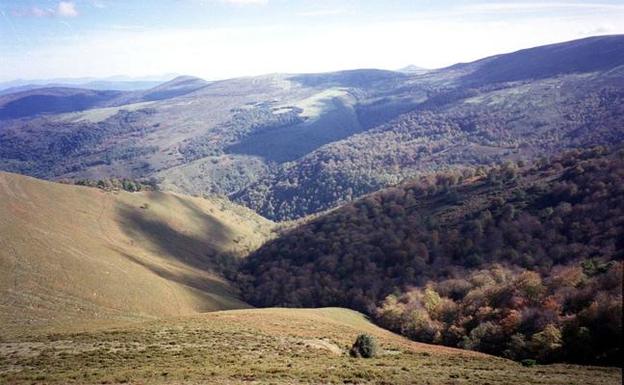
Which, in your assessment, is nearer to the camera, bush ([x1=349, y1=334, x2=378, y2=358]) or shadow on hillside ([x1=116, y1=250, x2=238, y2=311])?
bush ([x1=349, y1=334, x2=378, y2=358])

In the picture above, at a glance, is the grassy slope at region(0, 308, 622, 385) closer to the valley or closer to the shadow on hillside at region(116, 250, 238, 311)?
the valley

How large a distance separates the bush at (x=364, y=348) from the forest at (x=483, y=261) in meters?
19.6

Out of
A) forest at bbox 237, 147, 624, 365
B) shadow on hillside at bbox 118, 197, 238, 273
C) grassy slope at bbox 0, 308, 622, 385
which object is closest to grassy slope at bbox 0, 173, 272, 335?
shadow on hillside at bbox 118, 197, 238, 273

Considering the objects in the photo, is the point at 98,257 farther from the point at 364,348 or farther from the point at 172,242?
the point at 364,348

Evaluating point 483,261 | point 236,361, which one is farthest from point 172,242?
point 236,361

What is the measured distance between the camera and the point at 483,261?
394 ft

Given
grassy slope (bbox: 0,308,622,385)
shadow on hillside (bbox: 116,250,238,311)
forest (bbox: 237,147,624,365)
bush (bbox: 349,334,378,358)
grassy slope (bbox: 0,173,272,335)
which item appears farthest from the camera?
shadow on hillside (bbox: 116,250,238,311)

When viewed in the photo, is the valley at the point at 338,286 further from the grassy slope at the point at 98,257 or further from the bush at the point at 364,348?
the bush at the point at 364,348

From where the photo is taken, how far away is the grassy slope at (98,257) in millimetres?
79000

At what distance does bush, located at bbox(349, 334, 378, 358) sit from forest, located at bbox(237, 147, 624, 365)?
19582mm

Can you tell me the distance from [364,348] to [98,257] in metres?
77.5

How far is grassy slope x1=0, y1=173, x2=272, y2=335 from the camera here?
7900 cm

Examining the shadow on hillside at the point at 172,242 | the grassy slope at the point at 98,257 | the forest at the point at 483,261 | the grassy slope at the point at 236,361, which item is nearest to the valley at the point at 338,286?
the grassy slope at the point at 236,361

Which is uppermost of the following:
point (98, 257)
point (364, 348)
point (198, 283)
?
point (364, 348)
